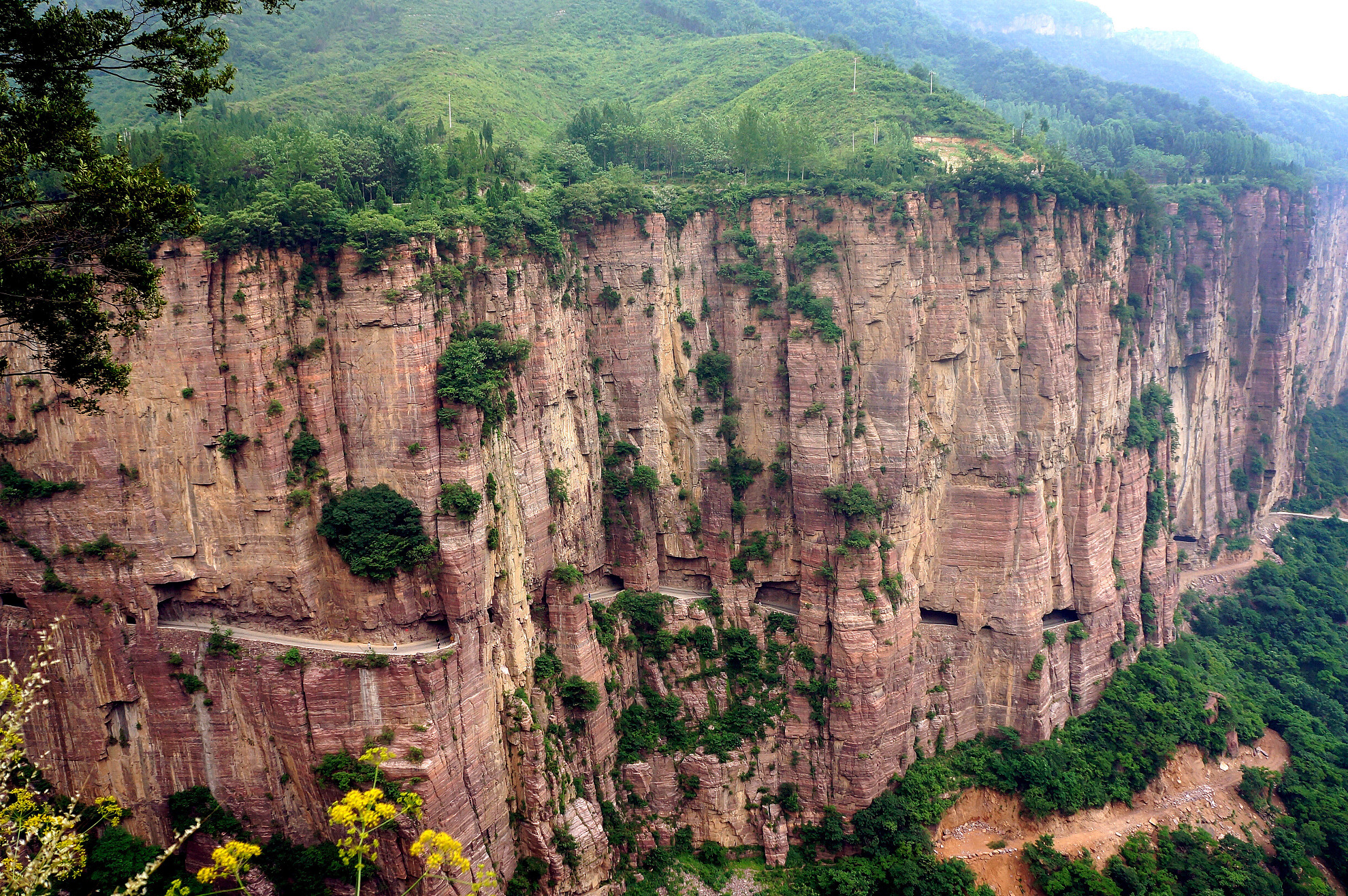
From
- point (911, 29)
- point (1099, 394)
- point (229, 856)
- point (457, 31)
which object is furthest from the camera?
point (911, 29)

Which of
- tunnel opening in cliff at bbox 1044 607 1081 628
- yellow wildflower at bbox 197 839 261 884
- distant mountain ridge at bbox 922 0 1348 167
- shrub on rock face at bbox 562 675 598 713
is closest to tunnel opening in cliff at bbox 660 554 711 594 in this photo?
shrub on rock face at bbox 562 675 598 713

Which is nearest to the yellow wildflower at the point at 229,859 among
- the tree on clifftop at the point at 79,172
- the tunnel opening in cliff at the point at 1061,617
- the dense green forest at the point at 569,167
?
the tree on clifftop at the point at 79,172

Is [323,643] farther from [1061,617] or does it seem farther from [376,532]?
[1061,617]

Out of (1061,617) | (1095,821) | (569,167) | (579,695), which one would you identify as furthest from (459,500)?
(1095,821)

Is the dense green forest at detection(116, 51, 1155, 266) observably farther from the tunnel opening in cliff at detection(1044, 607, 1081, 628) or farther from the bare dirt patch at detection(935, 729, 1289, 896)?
the bare dirt patch at detection(935, 729, 1289, 896)

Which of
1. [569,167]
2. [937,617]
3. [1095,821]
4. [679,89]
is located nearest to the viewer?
[1095,821]

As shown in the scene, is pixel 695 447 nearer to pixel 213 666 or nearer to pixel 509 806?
pixel 509 806

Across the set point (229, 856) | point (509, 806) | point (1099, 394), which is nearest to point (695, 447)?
point (509, 806)
